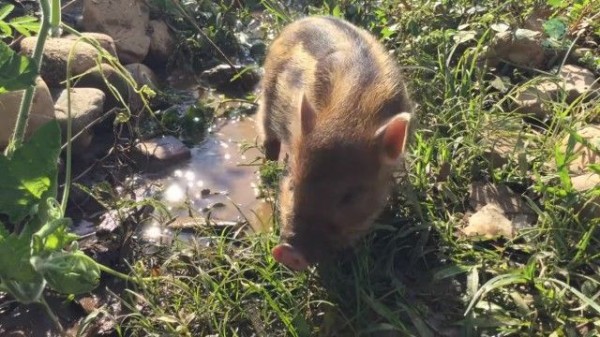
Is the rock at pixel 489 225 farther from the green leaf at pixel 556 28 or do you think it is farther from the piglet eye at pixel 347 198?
the green leaf at pixel 556 28

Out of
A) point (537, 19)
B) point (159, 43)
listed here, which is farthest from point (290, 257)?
point (537, 19)

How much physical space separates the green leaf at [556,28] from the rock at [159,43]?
8.83 ft

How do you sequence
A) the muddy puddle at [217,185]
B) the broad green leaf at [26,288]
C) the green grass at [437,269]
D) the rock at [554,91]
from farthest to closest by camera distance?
the rock at [554,91] < the muddy puddle at [217,185] < the green grass at [437,269] < the broad green leaf at [26,288]

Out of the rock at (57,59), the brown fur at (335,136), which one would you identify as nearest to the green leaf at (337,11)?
the brown fur at (335,136)

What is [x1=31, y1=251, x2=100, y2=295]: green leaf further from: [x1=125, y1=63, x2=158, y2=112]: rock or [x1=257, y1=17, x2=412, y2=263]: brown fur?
[x1=125, y1=63, x2=158, y2=112]: rock

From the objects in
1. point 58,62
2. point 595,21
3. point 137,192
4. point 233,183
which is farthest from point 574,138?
point 58,62

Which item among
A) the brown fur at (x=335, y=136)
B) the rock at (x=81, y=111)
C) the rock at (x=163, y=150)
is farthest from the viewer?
the rock at (x=163, y=150)

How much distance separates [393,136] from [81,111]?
1944 mm

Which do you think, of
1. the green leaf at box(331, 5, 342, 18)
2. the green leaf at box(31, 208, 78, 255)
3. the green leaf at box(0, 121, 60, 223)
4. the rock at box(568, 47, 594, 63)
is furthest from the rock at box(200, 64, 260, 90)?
the green leaf at box(31, 208, 78, 255)

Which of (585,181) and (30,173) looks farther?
(585,181)

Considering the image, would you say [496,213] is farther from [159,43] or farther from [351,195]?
[159,43]

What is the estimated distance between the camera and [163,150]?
453cm

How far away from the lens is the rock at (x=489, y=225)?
11.9 ft

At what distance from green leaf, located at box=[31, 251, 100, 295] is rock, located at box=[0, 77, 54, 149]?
4.55ft
